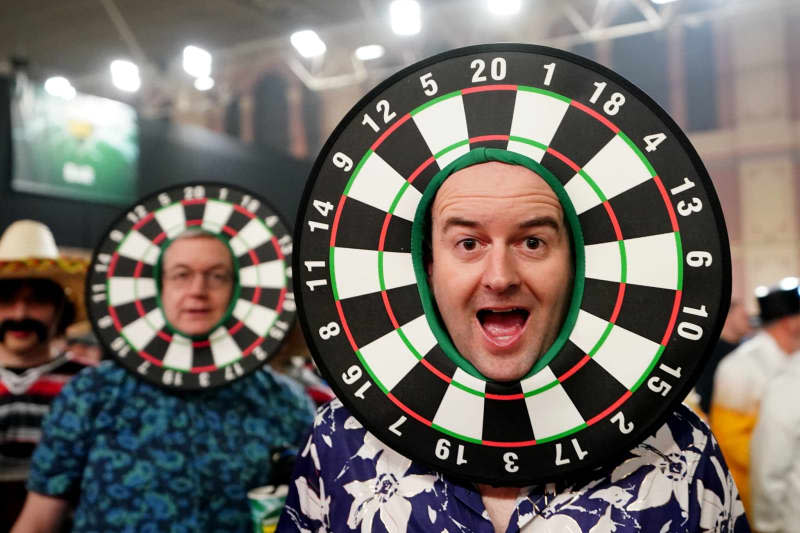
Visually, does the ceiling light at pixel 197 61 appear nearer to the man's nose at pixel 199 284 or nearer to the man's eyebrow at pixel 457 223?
the man's nose at pixel 199 284

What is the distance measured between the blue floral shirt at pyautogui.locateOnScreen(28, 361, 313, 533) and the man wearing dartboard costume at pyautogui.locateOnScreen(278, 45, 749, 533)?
880 millimetres

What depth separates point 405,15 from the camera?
7.00 meters

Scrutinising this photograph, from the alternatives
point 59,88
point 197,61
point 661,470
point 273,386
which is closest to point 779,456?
point 273,386

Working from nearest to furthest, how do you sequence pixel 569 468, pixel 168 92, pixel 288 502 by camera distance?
pixel 569 468 < pixel 288 502 < pixel 168 92

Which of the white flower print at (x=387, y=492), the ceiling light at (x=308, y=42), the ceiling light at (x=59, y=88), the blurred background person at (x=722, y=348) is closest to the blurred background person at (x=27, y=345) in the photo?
the white flower print at (x=387, y=492)

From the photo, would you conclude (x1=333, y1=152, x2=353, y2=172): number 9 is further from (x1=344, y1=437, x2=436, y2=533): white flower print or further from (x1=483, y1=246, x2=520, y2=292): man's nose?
(x1=344, y1=437, x2=436, y2=533): white flower print

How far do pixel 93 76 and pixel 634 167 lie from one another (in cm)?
1143

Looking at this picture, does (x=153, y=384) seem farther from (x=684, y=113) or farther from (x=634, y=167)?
(x=684, y=113)

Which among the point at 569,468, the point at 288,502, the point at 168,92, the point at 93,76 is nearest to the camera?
the point at 569,468

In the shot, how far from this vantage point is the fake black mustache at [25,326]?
2.57 m

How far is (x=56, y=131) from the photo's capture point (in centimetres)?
650

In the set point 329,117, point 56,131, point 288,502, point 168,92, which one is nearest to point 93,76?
point 168,92

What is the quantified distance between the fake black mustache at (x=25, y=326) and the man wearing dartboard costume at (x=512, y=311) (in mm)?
1914

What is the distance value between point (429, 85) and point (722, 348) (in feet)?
14.9
